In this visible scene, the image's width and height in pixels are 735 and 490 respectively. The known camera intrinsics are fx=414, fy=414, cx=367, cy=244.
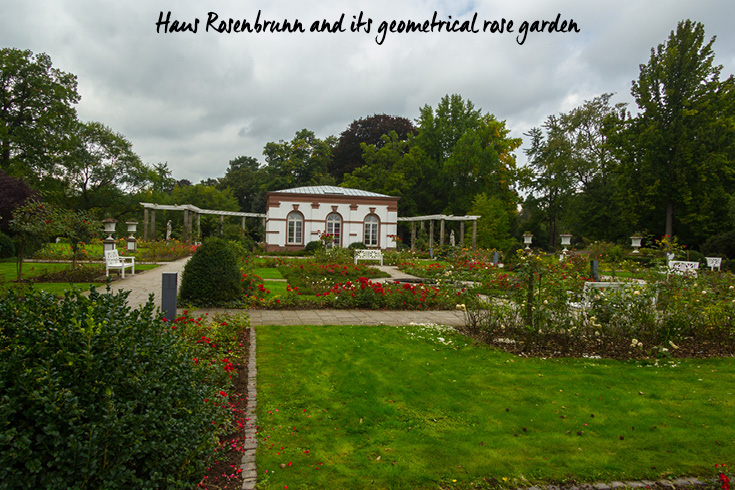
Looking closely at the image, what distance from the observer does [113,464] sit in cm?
181

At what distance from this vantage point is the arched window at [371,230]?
2798 cm

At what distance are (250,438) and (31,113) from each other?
29.5 meters

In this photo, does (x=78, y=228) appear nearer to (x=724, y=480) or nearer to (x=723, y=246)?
(x=724, y=480)

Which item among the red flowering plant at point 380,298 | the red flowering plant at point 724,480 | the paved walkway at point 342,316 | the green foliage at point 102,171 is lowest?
the red flowering plant at point 724,480

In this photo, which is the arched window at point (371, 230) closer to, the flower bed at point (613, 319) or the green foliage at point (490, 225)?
the green foliage at point (490, 225)

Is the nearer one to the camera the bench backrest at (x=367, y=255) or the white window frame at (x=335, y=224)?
the bench backrest at (x=367, y=255)

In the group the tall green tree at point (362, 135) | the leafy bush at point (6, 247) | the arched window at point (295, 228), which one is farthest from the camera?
the tall green tree at point (362, 135)

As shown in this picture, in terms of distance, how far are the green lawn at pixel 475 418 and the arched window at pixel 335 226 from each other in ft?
72.6

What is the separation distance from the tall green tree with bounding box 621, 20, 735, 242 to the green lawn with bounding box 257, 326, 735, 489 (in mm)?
24100

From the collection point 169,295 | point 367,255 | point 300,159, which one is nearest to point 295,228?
point 367,255

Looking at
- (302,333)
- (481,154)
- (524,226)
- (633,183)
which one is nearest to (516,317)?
(302,333)

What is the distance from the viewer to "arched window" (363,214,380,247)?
27984 mm

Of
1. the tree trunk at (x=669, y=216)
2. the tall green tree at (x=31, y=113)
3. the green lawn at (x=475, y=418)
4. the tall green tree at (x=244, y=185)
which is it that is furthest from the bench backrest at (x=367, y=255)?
the tall green tree at (x=244, y=185)

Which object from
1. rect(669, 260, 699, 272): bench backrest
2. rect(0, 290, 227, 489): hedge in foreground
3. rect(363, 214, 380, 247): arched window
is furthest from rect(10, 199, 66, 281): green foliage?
rect(363, 214, 380, 247): arched window
